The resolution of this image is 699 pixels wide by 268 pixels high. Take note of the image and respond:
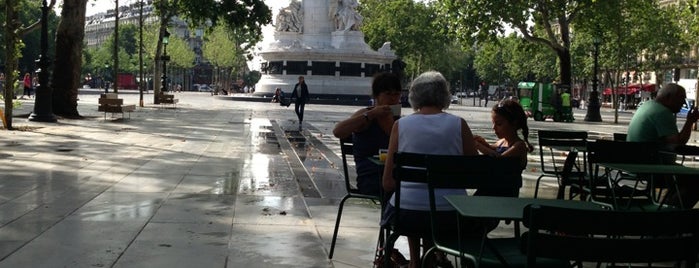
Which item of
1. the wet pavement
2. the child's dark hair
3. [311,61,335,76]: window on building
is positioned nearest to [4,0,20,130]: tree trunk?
the wet pavement

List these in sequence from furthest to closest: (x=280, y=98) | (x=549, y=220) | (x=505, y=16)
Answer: (x=280, y=98) < (x=505, y=16) < (x=549, y=220)

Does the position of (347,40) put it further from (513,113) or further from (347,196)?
(347,196)

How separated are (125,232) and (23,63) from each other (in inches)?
4012

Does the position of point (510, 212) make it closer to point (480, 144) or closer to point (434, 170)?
point (434, 170)

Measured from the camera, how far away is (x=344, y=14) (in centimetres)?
6178

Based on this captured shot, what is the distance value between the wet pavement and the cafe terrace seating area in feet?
4.85

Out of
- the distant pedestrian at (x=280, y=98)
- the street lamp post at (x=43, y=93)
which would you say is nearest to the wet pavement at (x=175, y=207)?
the street lamp post at (x=43, y=93)

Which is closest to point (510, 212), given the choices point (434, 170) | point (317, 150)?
point (434, 170)

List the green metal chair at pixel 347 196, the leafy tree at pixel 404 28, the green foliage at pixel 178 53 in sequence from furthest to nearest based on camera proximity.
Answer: the green foliage at pixel 178 53 < the leafy tree at pixel 404 28 < the green metal chair at pixel 347 196

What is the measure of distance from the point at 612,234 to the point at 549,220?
0.92 ft

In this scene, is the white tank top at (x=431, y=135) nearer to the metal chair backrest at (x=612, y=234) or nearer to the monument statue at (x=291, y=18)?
the metal chair backrest at (x=612, y=234)

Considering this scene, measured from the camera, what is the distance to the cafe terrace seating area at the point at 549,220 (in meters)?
3.35

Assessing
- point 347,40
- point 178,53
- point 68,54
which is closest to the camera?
point 68,54

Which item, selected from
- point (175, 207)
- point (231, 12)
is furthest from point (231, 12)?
point (175, 207)
